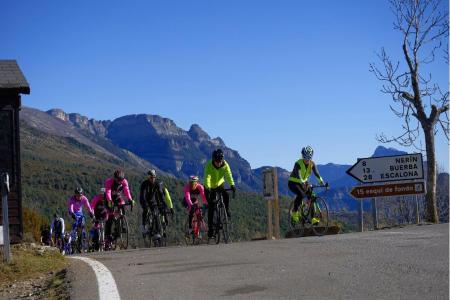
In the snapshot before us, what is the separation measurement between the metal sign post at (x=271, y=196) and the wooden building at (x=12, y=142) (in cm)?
713

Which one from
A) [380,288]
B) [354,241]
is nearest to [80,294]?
[380,288]

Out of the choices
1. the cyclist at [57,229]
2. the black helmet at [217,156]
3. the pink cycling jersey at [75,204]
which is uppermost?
the black helmet at [217,156]

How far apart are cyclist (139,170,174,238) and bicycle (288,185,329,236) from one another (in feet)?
13.3

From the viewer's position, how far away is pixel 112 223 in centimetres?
1812

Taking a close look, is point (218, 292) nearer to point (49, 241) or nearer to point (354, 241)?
point (354, 241)

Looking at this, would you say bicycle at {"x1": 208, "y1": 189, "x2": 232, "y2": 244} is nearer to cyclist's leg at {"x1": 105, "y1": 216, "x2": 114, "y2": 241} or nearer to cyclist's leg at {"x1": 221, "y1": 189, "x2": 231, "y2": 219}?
cyclist's leg at {"x1": 221, "y1": 189, "x2": 231, "y2": 219}

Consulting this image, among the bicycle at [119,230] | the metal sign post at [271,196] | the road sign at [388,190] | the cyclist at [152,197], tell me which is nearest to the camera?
the cyclist at [152,197]

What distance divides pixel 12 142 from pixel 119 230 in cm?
400

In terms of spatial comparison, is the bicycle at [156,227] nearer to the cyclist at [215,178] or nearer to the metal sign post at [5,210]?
the cyclist at [215,178]

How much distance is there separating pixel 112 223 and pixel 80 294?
11484 mm

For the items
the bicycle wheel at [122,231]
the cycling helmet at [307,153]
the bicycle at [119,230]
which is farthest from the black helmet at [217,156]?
the bicycle wheel at [122,231]

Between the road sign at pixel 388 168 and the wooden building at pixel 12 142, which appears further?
the road sign at pixel 388 168

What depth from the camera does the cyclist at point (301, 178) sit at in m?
15.2

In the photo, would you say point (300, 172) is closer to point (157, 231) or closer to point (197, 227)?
point (197, 227)
